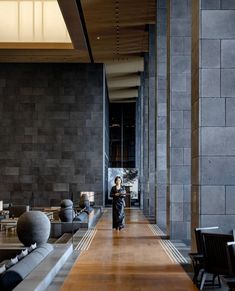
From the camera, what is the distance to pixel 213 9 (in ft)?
35.4

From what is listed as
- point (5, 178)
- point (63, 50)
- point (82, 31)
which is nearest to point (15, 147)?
point (5, 178)

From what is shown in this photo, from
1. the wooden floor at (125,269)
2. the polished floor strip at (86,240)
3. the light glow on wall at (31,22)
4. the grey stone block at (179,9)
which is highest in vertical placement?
the light glow on wall at (31,22)

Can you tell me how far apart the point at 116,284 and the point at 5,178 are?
1051 inches

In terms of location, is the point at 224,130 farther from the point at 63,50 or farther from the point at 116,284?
the point at 63,50

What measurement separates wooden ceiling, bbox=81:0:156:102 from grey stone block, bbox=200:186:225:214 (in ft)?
41.6

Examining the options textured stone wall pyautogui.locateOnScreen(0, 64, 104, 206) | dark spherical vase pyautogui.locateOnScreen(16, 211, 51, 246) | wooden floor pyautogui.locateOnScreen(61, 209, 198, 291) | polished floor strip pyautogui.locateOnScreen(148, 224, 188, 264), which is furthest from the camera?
textured stone wall pyautogui.locateOnScreen(0, 64, 104, 206)

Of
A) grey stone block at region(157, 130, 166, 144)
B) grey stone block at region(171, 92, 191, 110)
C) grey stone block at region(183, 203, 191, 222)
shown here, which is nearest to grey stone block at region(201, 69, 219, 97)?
grey stone block at region(171, 92, 191, 110)

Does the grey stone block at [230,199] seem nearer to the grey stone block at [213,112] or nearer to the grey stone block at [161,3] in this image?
the grey stone block at [213,112]

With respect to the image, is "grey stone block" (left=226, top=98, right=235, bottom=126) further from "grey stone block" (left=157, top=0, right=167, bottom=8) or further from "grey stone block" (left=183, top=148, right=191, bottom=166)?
"grey stone block" (left=157, top=0, right=167, bottom=8)

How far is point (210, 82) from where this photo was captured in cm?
1078

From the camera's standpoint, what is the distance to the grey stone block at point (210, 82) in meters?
10.8

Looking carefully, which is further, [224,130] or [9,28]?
[9,28]

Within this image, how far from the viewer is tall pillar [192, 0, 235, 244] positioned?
34.7 ft

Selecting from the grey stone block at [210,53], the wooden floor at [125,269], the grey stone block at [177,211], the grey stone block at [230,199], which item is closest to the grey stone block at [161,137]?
the grey stone block at [177,211]
